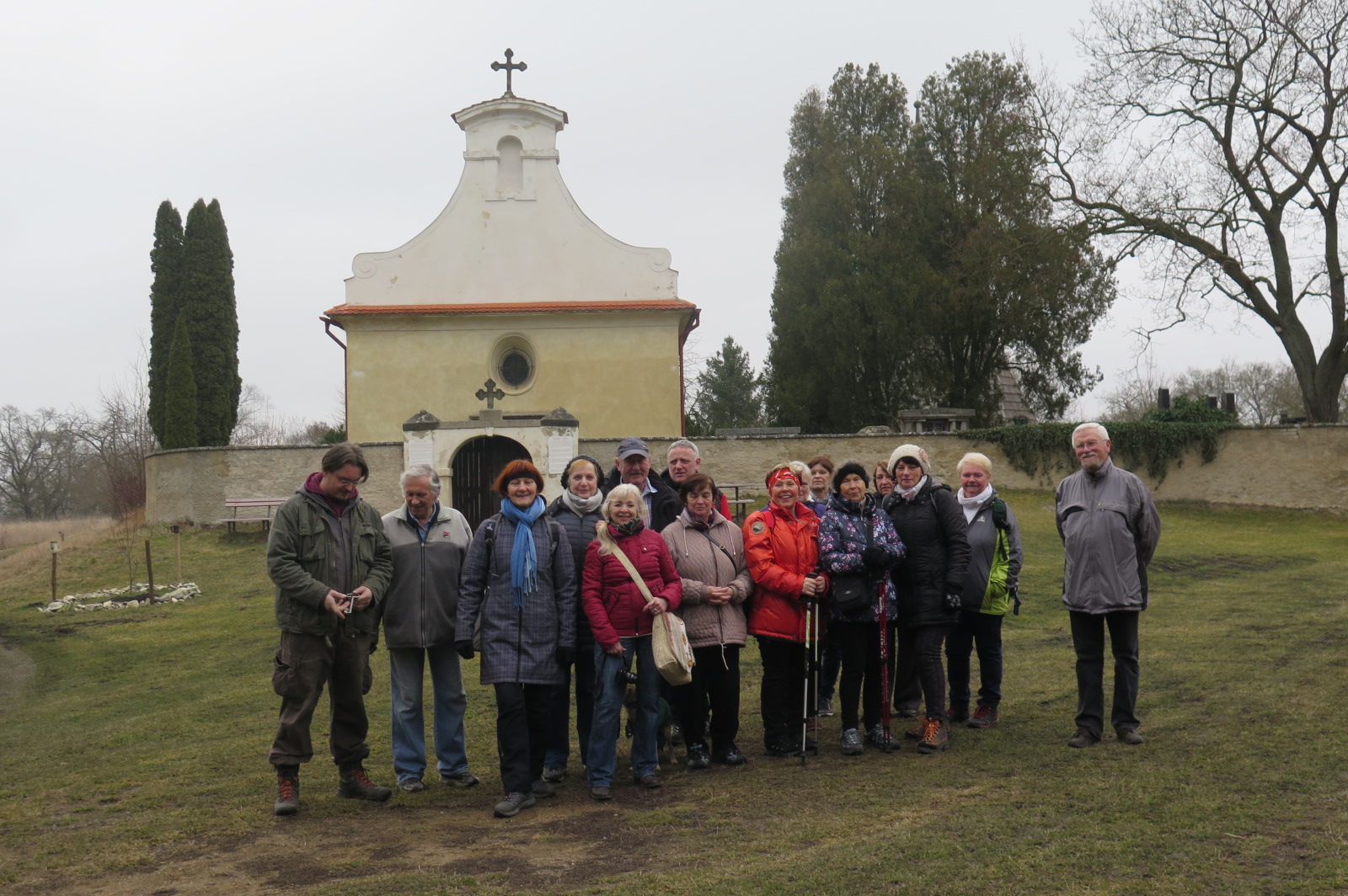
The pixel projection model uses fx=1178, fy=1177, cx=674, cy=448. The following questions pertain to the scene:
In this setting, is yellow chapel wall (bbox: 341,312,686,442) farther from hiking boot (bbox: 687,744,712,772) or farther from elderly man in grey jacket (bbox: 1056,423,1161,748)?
hiking boot (bbox: 687,744,712,772)

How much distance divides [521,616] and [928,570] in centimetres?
232

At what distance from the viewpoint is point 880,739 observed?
6594 millimetres

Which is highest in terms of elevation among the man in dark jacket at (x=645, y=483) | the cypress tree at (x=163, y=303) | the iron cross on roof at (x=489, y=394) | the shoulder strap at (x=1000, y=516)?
the cypress tree at (x=163, y=303)

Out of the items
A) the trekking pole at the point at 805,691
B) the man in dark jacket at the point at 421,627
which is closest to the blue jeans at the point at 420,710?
the man in dark jacket at the point at 421,627

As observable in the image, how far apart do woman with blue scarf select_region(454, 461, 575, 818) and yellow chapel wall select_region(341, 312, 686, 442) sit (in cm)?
1865

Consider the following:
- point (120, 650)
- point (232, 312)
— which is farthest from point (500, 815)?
point (232, 312)

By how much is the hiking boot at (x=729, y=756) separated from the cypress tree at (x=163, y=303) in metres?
27.5

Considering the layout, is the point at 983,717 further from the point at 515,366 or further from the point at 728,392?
the point at 728,392

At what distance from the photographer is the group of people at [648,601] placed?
19.4ft

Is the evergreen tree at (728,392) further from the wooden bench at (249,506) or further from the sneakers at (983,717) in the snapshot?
the sneakers at (983,717)

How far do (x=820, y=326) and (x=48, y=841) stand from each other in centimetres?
2950

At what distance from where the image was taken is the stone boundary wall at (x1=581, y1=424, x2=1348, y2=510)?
76.3 ft

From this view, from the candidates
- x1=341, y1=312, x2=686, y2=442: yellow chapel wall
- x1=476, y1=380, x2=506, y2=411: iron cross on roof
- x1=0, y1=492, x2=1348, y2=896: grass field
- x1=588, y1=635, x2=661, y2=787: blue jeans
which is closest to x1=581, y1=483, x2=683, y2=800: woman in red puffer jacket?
x1=588, y1=635, x2=661, y2=787: blue jeans

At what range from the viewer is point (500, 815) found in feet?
18.3
